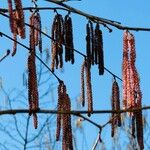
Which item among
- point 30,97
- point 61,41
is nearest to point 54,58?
point 61,41

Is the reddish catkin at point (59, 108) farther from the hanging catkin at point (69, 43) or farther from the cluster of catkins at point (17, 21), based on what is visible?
the cluster of catkins at point (17, 21)

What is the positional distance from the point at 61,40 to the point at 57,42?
0.12 ft

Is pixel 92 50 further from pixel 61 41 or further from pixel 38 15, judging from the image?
pixel 38 15

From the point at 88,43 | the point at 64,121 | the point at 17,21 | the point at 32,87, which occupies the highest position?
the point at 88,43

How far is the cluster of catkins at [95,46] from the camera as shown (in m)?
2.25

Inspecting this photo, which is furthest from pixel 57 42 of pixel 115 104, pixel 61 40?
pixel 115 104

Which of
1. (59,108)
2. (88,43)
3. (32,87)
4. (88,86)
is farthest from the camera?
(88,43)

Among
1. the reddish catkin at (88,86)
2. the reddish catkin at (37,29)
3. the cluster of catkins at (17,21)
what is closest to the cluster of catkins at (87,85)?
the reddish catkin at (88,86)

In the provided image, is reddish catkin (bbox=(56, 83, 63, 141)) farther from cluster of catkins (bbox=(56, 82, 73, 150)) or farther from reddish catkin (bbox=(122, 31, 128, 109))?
reddish catkin (bbox=(122, 31, 128, 109))

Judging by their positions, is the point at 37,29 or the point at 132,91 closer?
the point at 132,91

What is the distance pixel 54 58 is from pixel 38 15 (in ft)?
0.70

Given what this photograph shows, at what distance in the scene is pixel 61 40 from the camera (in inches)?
91.3

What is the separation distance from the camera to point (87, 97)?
84.5 inches

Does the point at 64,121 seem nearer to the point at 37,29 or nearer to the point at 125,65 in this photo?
the point at 125,65
